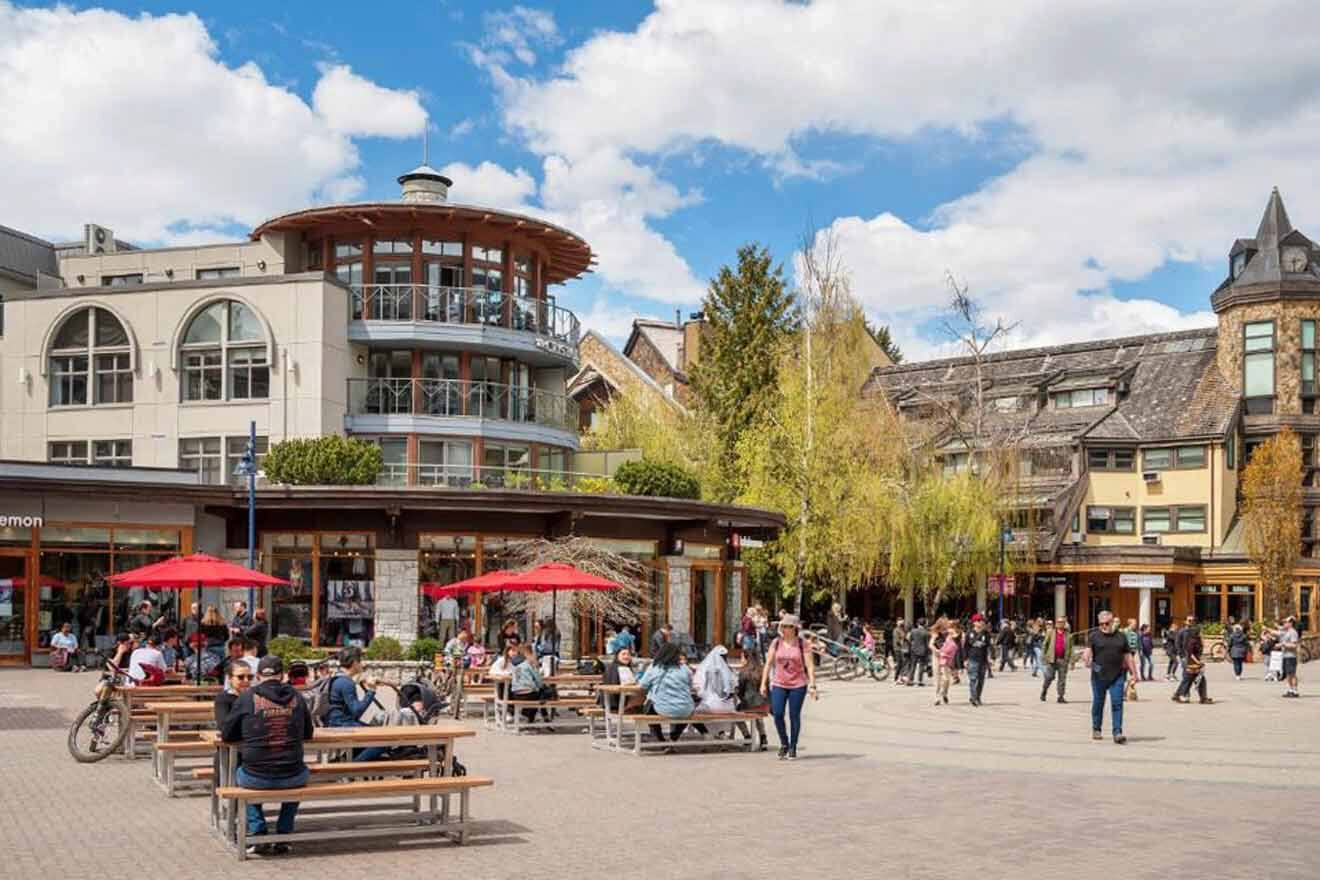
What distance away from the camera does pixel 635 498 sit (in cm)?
3581

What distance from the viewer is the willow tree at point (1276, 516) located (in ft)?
193

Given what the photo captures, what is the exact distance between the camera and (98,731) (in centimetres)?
1742

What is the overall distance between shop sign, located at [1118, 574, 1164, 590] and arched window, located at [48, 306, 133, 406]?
37249 millimetres

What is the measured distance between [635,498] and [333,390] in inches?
376

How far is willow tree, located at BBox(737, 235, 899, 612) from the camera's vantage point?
49.6 m

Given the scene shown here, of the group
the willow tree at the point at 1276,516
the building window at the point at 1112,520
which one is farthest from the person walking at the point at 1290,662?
the building window at the point at 1112,520

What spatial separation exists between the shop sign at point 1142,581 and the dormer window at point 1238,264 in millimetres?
13716

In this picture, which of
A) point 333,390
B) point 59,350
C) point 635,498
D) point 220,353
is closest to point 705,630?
point 635,498

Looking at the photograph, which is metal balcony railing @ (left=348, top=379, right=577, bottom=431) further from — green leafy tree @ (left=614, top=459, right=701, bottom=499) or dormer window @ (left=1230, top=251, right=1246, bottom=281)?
dormer window @ (left=1230, top=251, right=1246, bottom=281)

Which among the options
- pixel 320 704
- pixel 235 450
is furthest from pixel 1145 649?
pixel 320 704

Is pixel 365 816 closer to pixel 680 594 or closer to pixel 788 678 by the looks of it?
pixel 788 678

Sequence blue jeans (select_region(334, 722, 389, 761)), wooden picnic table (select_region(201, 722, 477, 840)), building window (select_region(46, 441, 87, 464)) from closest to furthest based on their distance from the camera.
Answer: wooden picnic table (select_region(201, 722, 477, 840)) → blue jeans (select_region(334, 722, 389, 761)) → building window (select_region(46, 441, 87, 464))

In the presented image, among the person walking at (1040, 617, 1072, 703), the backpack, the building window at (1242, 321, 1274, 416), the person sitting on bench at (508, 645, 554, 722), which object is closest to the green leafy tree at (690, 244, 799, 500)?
the building window at (1242, 321, 1274, 416)

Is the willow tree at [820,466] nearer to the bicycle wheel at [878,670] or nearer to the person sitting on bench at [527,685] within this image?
the bicycle wheel at [878,670]
